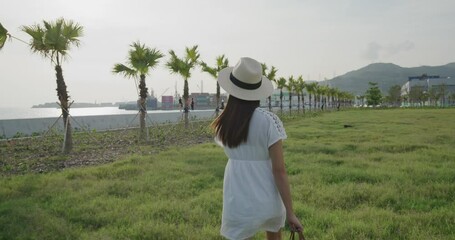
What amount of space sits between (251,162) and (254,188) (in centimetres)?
21

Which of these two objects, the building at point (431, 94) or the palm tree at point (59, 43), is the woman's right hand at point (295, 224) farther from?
the building at point (431, 94)

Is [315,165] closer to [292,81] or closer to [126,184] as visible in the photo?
[126,184]

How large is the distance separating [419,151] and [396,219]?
7920 millimetres

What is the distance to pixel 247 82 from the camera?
303cm

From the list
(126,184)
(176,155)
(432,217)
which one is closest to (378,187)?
(432,217)

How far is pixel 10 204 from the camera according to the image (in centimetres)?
698

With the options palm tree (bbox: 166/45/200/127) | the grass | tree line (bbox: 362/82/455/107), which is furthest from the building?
the grass

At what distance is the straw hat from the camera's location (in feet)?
9.87

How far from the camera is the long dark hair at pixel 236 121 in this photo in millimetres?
2959

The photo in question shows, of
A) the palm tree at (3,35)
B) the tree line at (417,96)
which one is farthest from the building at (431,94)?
the palm tree at (3,35)

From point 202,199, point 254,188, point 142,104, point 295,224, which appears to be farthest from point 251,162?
point 142,104

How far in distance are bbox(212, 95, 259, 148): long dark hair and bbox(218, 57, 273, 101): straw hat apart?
0.20 ft

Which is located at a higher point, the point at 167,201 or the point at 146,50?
the point at 146,50

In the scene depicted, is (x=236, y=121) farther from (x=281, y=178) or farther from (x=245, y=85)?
(x=281, y=178)
